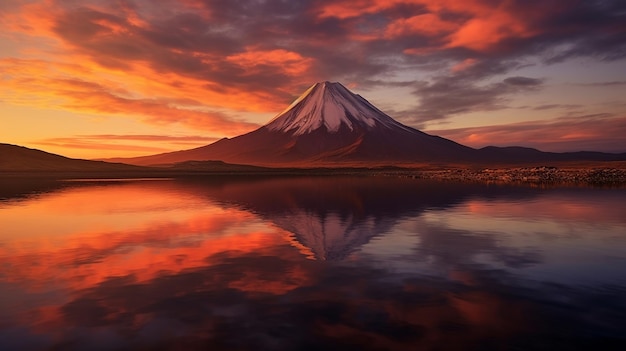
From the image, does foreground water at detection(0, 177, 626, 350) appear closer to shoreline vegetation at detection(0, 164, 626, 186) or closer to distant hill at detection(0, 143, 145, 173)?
shoreline vegetation at detection(0, 164, 626, 186)

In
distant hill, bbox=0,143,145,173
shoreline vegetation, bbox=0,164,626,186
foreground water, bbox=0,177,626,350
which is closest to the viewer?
foreground water, bbox=0,177,626,350

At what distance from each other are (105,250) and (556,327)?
45.5 ft

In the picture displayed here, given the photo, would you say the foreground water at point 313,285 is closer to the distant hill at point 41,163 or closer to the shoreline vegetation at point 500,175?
the shoreline vegetation at point 500,175

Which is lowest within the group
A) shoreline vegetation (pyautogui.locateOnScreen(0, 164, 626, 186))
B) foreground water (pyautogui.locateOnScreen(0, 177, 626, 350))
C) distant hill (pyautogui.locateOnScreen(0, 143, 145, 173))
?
foreground water (pyautogui.locateOnScreen(0, 177, 626, 350))

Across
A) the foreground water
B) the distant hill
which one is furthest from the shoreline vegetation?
the foreground water

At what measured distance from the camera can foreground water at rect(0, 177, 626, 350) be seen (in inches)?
299

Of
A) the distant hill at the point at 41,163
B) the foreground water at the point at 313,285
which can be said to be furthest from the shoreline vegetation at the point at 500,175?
the foreground water at the point at 313,285

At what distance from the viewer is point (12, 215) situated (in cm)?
2522

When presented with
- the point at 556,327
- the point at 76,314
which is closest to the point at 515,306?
the point at 556,327

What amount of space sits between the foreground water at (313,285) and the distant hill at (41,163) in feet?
409

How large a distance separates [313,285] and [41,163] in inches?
6120

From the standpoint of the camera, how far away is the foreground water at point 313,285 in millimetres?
7586

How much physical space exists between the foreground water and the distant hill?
4913 inches

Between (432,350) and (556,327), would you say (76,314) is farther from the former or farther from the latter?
(556,327)
